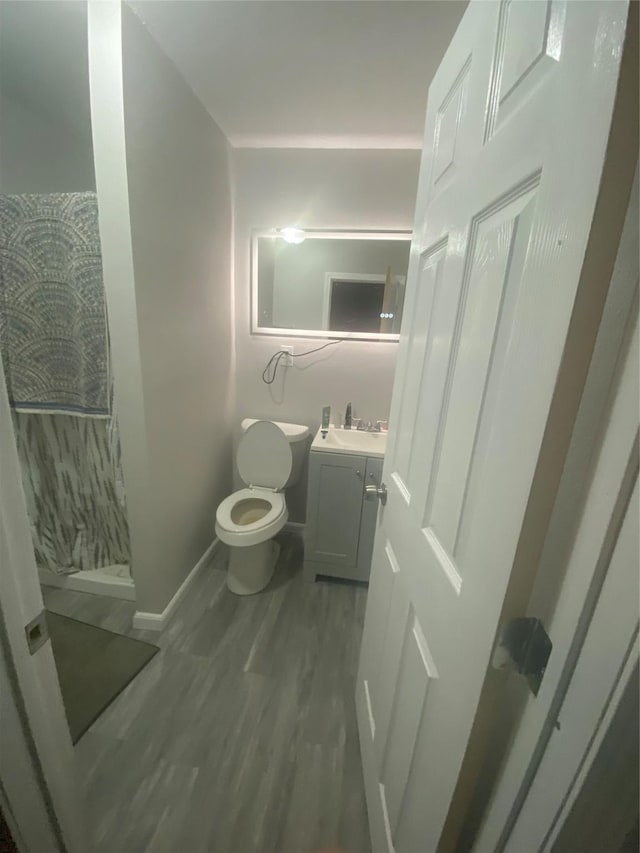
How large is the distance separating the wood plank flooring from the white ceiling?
96.2 inches

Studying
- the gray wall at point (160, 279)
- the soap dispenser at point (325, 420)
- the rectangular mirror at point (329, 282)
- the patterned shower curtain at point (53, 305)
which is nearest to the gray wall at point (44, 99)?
the gray wall at point (160, 279)

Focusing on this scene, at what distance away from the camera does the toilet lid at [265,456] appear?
2.00m

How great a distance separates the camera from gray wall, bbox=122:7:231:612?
1.25 m

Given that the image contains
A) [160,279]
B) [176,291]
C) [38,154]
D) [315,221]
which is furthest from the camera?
[315,221]

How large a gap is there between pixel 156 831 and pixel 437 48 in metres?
2.76

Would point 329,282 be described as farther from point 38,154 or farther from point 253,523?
point 38,154

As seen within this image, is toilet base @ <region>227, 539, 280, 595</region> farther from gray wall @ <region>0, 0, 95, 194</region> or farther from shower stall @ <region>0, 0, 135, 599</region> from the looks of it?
gray wall @ <region>0, 0, 95, 194</region>

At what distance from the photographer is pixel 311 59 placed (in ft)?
4.33

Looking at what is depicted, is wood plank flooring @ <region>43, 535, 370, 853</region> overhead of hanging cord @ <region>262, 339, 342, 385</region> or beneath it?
beneath

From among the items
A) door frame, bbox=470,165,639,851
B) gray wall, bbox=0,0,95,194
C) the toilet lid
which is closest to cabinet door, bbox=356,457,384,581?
the toilet lid

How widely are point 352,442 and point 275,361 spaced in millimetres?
734

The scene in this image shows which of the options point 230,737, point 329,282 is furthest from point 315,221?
point 230,737

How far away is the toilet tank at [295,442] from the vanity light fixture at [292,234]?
1105 mm

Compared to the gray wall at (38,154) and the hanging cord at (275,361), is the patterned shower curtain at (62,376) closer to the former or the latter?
the gray wall at (38,154)
